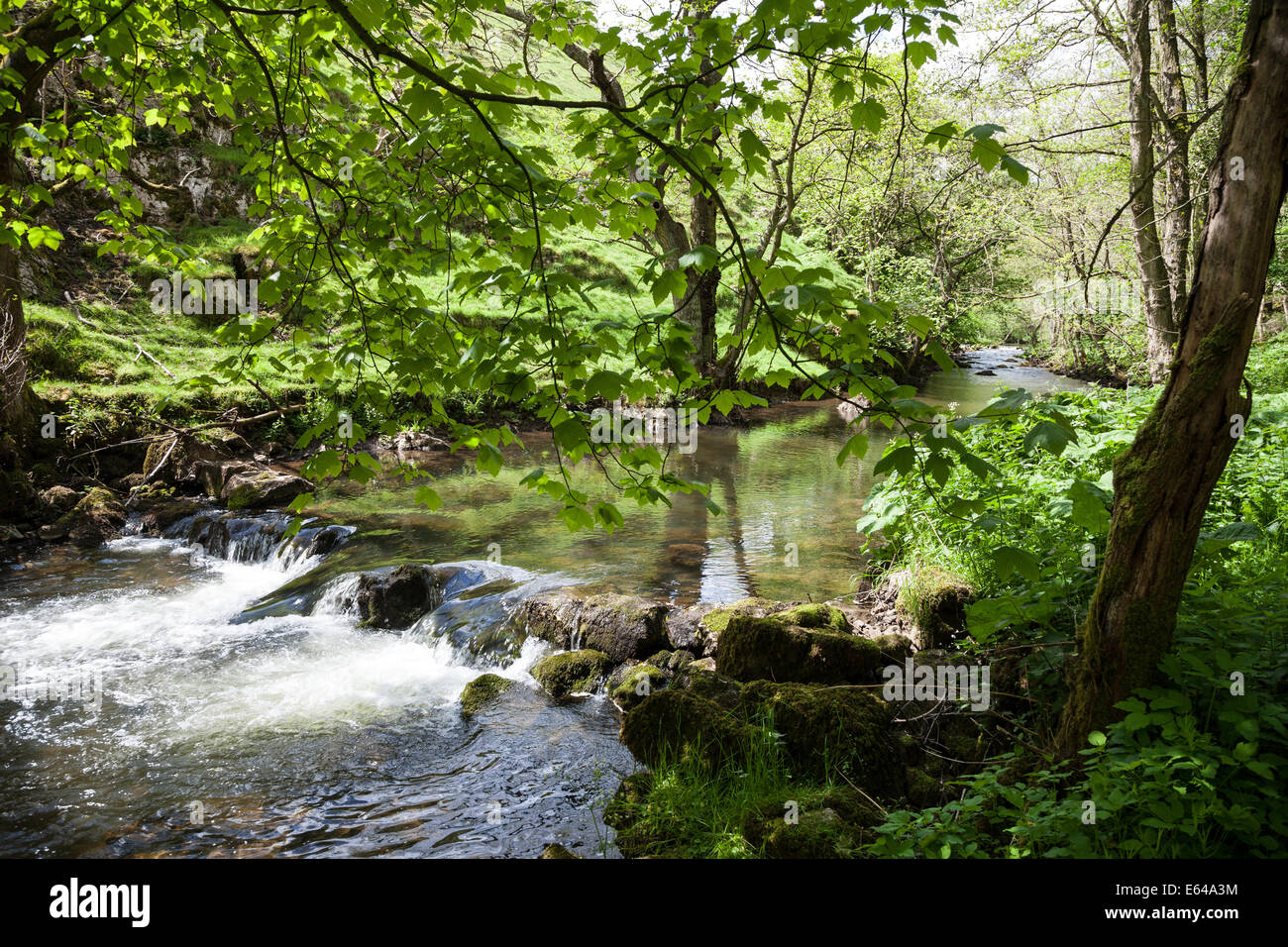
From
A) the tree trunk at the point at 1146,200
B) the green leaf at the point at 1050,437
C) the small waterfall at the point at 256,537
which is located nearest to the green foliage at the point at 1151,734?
the green leaf at the point at 1050,437

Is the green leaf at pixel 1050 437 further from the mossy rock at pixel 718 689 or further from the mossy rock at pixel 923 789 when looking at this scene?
the mossy rock at pixel 718 689

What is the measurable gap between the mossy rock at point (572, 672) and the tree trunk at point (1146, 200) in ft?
25.0

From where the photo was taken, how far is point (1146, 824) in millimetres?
2832

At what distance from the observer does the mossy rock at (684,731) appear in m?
4.71

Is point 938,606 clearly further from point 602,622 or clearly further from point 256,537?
point 256,537

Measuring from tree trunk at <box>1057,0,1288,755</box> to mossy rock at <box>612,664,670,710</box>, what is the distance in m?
3.74

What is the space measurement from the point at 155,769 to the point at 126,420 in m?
10.2

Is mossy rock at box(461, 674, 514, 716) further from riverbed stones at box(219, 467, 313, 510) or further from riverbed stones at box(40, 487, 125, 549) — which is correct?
riverbed stones at box(40, 487, 125, 549)

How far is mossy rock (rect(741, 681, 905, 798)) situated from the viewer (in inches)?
174

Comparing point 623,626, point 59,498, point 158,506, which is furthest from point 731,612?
point 59,498

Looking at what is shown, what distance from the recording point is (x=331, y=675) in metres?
7.51

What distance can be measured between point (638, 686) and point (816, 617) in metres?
1.76
